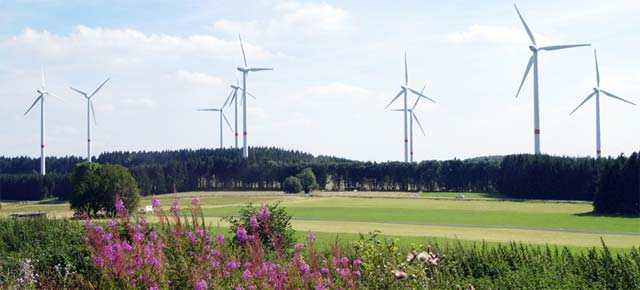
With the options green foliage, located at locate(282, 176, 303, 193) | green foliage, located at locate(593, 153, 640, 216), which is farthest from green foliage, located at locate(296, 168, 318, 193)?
green foliage, located at locate(593, 153, 640, 216)

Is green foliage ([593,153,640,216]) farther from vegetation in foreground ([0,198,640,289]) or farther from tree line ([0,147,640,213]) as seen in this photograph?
vegetation in foreground ([0,198,640,289])

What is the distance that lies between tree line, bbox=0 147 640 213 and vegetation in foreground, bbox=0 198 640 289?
10168 centimetres

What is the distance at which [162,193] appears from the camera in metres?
170

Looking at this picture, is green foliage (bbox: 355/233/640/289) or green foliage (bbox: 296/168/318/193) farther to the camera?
green foliage (bbox: 296/168/318/193)

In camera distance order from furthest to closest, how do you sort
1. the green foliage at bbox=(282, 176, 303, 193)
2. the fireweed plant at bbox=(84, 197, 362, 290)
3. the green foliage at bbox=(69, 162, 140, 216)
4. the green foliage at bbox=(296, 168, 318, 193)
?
the green foliage at bbox=(296, 168, 318, 193) → the green foliage at bbox=(282, 176, 303, 193) → the green foliage at bbox=(69, 162, 140, 216) → the fireweed plant at bbox=(84, 197, 362, 290)

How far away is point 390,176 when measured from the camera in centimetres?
16550

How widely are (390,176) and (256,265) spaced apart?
158 meters

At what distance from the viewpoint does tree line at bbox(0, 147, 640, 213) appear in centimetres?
11644

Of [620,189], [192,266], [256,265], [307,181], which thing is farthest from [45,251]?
[307,181]

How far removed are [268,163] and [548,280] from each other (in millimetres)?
174512

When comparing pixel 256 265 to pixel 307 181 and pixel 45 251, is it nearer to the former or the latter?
pixel 45 251

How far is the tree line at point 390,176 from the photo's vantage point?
116m

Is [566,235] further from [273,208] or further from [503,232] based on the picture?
[273,208]

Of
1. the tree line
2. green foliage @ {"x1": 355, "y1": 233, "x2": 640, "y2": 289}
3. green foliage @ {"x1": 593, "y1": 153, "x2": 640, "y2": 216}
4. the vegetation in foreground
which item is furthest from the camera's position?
the tree line
